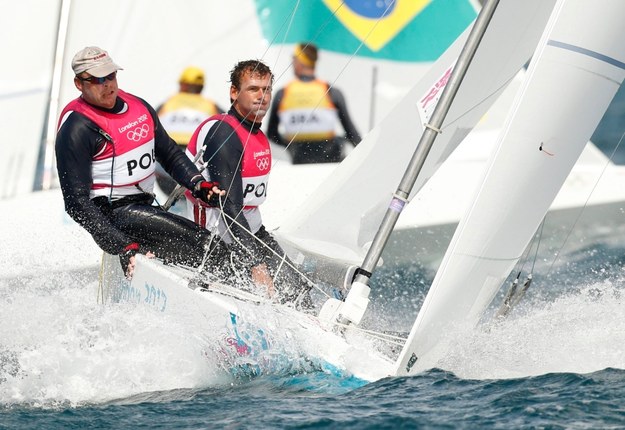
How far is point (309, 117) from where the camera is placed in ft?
22.4

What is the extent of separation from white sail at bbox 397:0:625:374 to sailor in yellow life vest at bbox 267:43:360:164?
144 inches

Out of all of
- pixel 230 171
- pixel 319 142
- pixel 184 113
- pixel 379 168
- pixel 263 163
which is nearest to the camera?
pixel 230 171

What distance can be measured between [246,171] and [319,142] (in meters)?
3.25

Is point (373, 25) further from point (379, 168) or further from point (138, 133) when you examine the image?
point (138, 133)

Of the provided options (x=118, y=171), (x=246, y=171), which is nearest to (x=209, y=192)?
(x=246, y=171)

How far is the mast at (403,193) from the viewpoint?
3291mm

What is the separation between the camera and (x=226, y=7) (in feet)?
22.7

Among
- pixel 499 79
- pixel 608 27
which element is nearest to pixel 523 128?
pixel 608 27

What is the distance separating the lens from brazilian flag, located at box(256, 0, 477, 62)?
6.88 m

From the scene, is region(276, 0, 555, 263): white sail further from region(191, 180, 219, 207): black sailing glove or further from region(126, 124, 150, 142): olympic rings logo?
region(126, 124, 150, 142): olympic rings logo

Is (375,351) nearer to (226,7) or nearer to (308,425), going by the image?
(308,425)

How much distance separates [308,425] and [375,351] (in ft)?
1.68

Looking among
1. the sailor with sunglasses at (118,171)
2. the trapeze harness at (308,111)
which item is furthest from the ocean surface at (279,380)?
the trapeze harness at (308,111)

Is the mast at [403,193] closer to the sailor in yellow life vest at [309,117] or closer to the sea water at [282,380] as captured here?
the sea water at [282,380]
